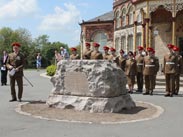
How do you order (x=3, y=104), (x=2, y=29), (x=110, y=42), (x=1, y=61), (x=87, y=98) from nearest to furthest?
(x=87, y=98) < (x=3, y=104) < (x=1, y=61) < (x=110, y=42) < (x=2, y=29)

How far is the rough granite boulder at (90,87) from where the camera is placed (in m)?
11.5

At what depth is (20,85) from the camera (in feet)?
45.8

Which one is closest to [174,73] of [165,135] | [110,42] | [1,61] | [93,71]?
[93,71]

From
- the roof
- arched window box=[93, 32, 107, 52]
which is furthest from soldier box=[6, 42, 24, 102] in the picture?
the roof

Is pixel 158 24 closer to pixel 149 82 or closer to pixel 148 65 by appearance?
pixel 148 65

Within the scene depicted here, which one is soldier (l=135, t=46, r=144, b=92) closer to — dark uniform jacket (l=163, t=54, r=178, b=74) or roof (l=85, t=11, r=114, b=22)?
dark uniform jacket (l=163, t=54, r=178, b=74)

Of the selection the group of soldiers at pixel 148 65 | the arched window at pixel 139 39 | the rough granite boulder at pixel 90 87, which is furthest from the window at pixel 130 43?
the rough granite boulder at pixel 90 87

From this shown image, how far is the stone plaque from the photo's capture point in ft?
38.6

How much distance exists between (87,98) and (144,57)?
668 centimetres

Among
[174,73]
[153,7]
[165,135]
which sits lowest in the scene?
[165,135]

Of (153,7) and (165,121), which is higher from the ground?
(153,7)

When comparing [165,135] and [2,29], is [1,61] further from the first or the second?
[2,29]

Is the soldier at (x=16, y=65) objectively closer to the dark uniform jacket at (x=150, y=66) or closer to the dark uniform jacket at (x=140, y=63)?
the dark uniform jacket at (x=150, y=66)

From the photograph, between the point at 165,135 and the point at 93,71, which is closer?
the point at 165,135
